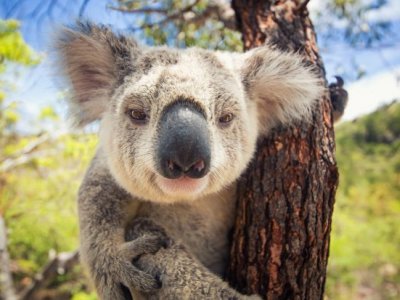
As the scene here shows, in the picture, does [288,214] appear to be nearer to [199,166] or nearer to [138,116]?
[199,166]

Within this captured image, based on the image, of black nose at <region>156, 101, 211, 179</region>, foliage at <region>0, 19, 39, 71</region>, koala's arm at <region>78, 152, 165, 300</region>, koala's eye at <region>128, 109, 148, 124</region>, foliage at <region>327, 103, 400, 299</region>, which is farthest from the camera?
foliage at <region>327, 103, 400, 299</region>

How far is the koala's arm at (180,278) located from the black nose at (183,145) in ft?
2.20

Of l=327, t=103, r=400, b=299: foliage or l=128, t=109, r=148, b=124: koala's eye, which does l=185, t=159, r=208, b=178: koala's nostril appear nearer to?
l=128, t=109, r=148, b=124: koala's eye

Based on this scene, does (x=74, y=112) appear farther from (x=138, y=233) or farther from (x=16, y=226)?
(x=16, y=226)

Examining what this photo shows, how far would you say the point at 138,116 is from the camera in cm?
223

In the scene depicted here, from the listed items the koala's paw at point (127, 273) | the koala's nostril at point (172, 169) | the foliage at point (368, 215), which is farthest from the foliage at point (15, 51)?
the foliage at point (368, 215)

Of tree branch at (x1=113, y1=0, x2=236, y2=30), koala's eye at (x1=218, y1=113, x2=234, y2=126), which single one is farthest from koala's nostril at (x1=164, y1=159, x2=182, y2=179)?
tree branch at (x1=113, y1=0, x2=236, y2=30)

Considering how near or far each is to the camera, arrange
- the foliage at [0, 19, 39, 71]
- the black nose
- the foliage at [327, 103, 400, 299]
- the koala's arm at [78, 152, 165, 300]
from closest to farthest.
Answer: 1. the black nose
2. the koala's arm at [78, 152, 165, 300]
3. the foliage at [0, 19, 39, 71]
4. the foliage at [327, 103, 400, 299]

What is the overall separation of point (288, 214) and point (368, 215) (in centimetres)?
Answer: 1189

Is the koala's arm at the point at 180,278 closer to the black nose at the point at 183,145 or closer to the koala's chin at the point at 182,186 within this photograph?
the koala's chin at the point at 182,186

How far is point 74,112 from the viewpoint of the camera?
2955mm

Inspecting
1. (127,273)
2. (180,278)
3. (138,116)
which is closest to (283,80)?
(138,116)

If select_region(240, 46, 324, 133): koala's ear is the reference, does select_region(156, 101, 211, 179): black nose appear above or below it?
below

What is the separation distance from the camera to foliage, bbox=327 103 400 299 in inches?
376
